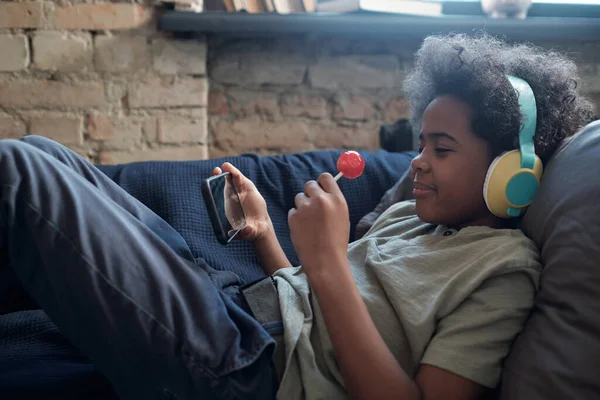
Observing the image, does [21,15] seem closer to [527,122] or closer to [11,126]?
[11,126]

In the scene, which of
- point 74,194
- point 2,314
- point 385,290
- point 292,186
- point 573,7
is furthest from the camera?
point 573,7

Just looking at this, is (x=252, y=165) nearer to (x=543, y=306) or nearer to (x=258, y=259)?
(x=258, y=259)

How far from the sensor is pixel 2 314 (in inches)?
48.7

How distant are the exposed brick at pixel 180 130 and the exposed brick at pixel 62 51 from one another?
28cm

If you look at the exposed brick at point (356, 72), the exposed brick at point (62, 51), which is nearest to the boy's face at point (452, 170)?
the exposed brick at point (356, 72)

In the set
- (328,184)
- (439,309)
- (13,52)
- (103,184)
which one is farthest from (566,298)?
(13,52)

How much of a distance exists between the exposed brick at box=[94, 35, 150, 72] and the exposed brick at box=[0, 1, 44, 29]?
0.58 ft

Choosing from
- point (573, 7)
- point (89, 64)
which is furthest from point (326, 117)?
point (573, 7)

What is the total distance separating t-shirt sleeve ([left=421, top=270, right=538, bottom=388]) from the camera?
33.4 inches

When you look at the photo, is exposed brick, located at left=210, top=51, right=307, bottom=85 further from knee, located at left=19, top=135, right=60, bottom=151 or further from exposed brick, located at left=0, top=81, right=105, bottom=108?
knee, located at left=19, top=135, right=60, bottom=151

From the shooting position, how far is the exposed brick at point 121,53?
70.2 inches

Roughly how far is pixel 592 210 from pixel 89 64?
148 centimetres

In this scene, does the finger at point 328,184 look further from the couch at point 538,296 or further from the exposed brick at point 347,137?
the exposed brick at point 347,137

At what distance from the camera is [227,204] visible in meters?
1.10
